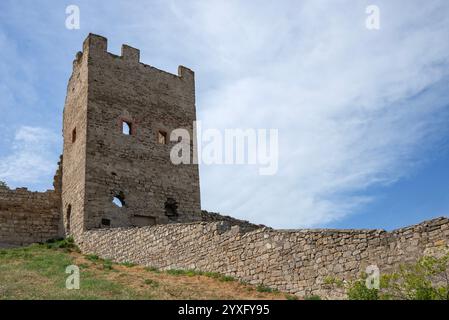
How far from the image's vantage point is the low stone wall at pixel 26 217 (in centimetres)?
1994

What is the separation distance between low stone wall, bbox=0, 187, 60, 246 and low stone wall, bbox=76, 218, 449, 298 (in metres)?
5.21

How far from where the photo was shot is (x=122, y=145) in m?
20.2

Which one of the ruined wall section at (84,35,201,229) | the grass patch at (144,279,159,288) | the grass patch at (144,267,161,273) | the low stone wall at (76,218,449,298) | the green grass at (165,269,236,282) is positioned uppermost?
the ruined wall section at (84,35,201,229)

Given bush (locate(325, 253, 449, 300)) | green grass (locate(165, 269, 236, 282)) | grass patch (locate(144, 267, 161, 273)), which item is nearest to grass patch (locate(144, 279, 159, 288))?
green grass (locate(165, 269, 236, 282))

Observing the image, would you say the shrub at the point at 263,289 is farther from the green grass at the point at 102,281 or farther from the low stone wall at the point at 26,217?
the low stone wall at the point at 26,217

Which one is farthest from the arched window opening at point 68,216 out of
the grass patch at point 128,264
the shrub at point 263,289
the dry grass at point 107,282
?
the shrub at point 263,289

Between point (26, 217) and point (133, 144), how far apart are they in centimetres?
487

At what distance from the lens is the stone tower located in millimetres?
19203

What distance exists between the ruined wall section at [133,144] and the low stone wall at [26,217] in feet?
10.2

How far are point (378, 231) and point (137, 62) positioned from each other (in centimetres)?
1407

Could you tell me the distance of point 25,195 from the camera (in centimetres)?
2070

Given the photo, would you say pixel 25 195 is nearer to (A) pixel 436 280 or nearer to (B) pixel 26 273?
(B) pixel 26 273

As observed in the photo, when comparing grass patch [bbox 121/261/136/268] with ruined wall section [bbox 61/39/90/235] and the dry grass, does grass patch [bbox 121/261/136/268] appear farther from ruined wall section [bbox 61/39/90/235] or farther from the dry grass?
ruined wall section [bbox 61/39/90/235]
